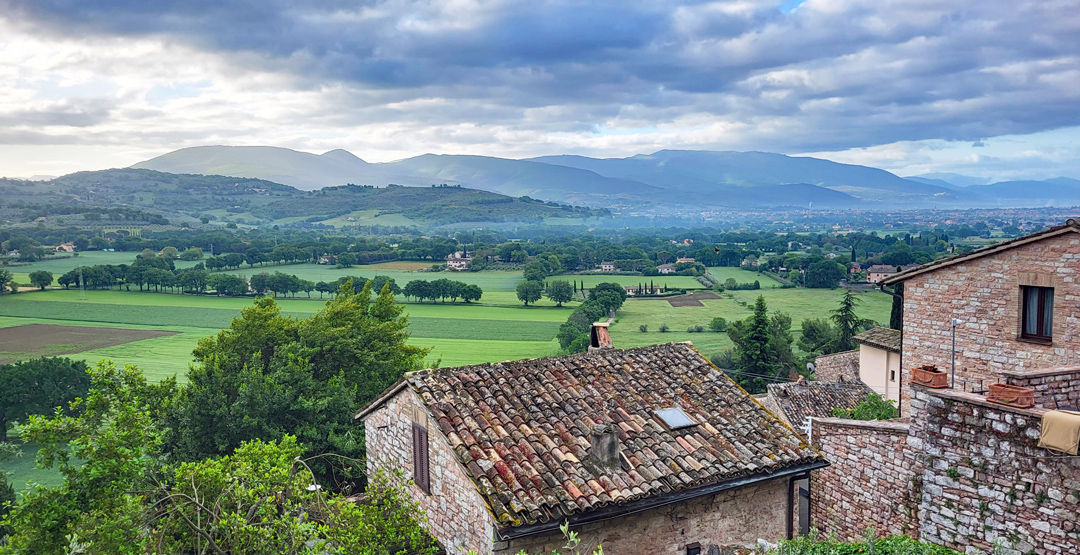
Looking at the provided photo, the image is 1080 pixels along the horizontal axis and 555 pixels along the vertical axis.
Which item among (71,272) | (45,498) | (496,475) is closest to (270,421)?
(45,498)

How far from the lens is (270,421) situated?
845 inches

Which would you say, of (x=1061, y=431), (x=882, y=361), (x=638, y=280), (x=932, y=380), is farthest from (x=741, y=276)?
(x=1061, y=431)

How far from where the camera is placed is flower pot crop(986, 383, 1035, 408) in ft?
22.0

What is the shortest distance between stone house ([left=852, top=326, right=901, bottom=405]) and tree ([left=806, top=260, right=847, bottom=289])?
74485 mm

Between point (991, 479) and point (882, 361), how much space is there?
23.1m

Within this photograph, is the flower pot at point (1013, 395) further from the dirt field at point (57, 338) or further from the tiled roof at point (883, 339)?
the dirt field at point (57, 338)

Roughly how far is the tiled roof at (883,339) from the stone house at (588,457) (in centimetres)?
1679

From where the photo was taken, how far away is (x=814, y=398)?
87.3 ft

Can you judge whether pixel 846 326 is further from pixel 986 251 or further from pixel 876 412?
pixel 986 251

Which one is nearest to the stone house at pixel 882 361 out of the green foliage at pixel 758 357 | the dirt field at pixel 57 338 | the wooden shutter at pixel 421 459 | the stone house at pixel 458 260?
the green foliage at pixel 758 357

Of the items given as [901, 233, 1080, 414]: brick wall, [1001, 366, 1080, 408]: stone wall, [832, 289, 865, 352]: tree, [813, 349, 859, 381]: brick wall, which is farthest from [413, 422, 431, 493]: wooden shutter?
[832, 289, 865, 352]: tree

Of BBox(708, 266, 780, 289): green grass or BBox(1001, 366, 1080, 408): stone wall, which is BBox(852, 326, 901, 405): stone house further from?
BBox(708, 266, 780, 289): green grass

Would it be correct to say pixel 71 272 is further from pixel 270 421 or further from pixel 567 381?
pixel 567 381

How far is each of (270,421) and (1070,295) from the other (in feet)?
69.2
